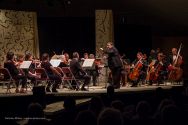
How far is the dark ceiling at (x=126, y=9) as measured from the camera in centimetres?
1698

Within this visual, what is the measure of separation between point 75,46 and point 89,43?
68 centimetres

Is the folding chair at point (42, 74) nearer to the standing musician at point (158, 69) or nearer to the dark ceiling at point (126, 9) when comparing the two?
the standing musician at point (158, 69)

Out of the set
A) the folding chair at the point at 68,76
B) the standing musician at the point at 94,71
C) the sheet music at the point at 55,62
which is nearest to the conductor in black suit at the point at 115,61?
the standing musician at the point at 94,71

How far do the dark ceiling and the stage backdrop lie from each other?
2.41ft

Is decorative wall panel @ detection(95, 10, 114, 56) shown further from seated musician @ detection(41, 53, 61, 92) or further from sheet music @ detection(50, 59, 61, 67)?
seated musician @ detection(41, 53, 61, 92)

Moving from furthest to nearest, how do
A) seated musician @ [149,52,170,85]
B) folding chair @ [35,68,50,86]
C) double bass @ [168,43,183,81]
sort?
double bass @ [168,43,183,81] → seated musician @ [149,52,170,85] → folding chair @ [35,68,50,86]

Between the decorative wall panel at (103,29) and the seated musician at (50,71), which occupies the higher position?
the decorative wall panel at (103,29)

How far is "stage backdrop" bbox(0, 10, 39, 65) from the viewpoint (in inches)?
614

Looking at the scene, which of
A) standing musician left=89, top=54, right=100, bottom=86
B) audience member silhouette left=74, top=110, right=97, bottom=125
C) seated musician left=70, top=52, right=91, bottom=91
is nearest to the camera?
audience member silhouette left=74, top=110, right=97, bottom=125

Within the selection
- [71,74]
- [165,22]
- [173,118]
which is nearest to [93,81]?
[71,74]

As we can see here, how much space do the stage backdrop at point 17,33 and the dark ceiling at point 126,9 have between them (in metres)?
0.74

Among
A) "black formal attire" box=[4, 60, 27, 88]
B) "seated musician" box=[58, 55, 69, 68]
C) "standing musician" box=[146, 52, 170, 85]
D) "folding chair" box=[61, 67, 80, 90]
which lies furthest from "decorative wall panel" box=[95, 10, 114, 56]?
"black formal attire" box=[4, 60, 27, 88]

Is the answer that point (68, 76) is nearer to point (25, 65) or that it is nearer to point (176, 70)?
point (25, 65)
